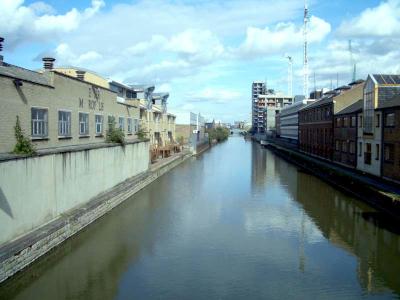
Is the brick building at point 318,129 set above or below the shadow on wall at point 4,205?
above

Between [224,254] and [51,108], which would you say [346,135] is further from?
[51,108]

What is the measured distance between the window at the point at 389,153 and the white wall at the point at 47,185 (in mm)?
12771

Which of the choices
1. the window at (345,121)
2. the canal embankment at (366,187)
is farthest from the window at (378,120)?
the window at (345,121)

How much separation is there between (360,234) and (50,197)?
32.8ft

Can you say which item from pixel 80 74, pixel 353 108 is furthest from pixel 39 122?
pixel 353 108

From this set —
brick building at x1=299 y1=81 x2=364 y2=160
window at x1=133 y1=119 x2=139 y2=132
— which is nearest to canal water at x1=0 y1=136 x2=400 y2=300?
window at x1=133 y1=119 x2=139 y2=132

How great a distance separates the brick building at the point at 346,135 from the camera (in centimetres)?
2852

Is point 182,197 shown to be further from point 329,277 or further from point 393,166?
point 329,277

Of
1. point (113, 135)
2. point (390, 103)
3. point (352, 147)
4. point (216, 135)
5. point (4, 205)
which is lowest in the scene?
point (4, 205)

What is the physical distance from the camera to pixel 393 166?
20.8 m

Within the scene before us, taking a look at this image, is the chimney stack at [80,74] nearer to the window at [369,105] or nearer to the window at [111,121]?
the window at [111,121]

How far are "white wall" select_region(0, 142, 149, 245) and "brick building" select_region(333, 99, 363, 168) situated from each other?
15.6 meters

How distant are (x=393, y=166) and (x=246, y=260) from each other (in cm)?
1171

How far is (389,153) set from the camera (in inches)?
846
